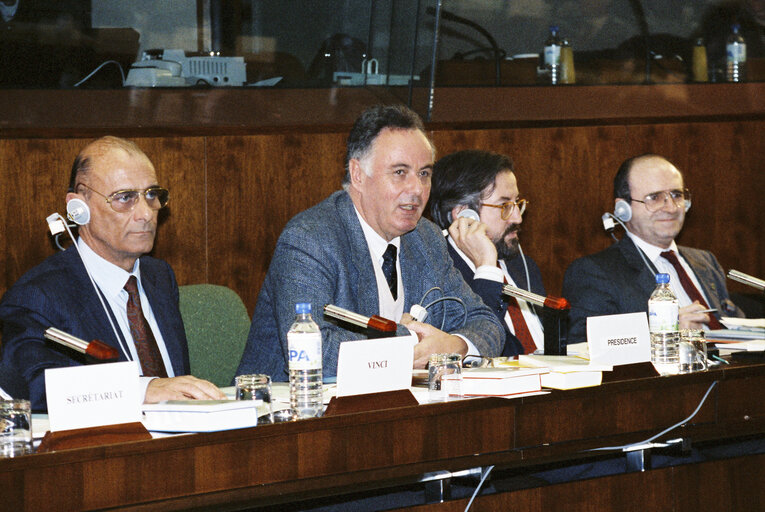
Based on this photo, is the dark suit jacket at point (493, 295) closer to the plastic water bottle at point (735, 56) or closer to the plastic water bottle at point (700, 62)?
the plastic water bottle at point (700, 62)

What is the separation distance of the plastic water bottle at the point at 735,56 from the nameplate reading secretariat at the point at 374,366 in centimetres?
366

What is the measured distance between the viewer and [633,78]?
199 inches

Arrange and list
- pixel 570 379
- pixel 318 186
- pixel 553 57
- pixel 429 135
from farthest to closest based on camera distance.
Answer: pixel 553 57 < pixel 429 135 < pixel 318 186 < pixel 570 379

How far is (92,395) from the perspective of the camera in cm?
178

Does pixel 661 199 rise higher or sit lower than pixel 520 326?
higher

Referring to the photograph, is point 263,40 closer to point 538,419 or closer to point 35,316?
point 35,316

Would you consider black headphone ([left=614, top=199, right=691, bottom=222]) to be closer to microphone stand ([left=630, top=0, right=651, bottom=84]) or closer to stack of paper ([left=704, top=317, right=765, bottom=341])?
stack of paper ([left=704, top=317, right=765, bottom=341])

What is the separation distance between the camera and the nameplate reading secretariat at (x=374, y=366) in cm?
201

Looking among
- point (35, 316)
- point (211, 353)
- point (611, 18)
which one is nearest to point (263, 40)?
point (211, 353)

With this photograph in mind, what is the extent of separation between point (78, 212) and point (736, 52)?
12.7 feet

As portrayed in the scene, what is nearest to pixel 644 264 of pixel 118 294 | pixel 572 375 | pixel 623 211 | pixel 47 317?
pixel 623 211

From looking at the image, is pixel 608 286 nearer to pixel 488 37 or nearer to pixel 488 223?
pixel 488 223

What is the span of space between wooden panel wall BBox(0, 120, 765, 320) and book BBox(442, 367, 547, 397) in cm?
178

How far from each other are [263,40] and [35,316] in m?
1.86
